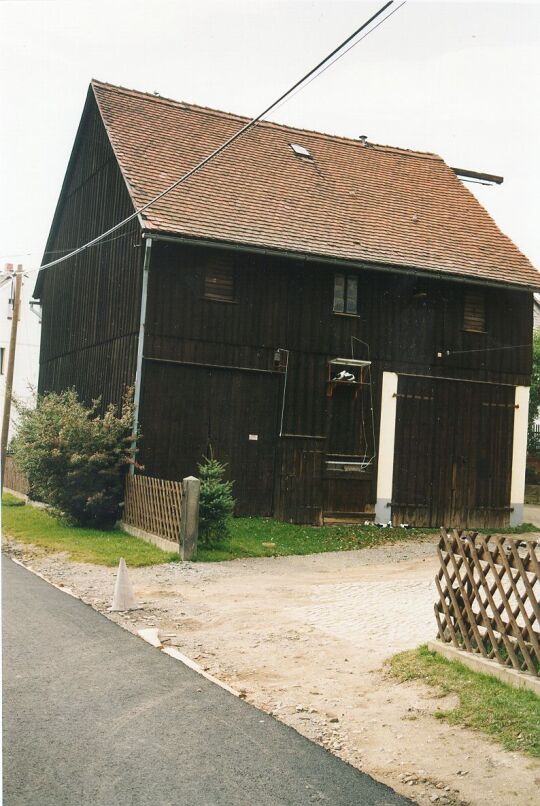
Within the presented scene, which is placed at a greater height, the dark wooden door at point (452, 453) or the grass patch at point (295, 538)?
the dark wooden door at point (452, 453)

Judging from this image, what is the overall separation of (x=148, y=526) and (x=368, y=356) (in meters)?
7.49

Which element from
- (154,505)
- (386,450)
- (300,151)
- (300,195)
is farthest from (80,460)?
(300,151)

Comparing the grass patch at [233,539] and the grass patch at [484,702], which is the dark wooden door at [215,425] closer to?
the grass patch at [233,539]

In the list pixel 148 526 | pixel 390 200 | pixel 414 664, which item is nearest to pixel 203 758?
pixel 414 664

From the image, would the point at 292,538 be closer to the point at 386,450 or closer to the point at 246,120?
the point at 386,450

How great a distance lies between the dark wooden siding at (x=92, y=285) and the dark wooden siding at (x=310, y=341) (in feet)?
3.34

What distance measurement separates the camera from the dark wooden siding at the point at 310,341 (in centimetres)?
2078

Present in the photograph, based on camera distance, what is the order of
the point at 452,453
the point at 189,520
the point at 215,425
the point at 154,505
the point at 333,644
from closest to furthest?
1. the point at 333,644
2. the point at 189,520
3. the point at 154,505
4. the point at 215,425
5. the point at 452,453

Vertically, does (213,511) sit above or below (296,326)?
below

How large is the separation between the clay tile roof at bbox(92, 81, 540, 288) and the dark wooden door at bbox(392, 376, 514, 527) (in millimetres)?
3086

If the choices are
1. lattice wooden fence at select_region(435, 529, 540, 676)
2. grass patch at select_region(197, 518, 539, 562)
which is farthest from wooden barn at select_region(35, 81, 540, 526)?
lattice wooden fence at select_region(435, 529, 540, 676)

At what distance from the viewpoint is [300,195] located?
23.9 m

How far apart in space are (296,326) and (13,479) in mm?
12484

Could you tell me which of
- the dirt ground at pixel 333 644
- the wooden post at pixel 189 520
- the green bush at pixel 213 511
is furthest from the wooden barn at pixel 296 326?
the dirt ground at pixel 333 644
